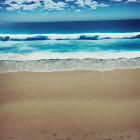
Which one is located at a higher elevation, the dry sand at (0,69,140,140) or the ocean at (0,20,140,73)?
the ocean at (0,20,140,73)

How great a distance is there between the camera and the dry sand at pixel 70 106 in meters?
1.08

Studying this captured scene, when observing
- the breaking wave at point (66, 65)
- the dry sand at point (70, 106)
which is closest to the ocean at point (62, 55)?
the breaking wave at point (66, 65)

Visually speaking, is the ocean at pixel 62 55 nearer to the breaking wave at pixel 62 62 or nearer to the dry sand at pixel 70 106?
the breaking wave at pixel 62 62

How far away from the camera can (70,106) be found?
1295mm

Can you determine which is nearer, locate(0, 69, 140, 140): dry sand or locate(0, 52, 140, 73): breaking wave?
locate(0, 69, 140, 140): dry sand

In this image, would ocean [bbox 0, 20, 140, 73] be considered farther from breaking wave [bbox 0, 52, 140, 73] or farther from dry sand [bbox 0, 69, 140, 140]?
dry sand [bbox 0, 69, 140, 140]

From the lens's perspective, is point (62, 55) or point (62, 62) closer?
point (62, 62)

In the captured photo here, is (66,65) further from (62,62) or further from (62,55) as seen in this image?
(62,55)

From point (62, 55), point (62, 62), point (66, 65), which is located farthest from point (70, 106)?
point (62, 55)

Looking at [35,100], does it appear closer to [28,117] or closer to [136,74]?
[28,117]

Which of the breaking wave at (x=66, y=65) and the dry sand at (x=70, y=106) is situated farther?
the breaking wave at (x=66, y=65)

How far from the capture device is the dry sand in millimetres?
1078

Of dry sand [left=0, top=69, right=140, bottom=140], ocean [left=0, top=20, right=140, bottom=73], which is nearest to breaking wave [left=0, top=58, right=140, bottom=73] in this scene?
ocean [left=0, top=20, right=140, bottom=73]

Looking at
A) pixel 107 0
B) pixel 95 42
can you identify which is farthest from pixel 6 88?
pixel 95 42
